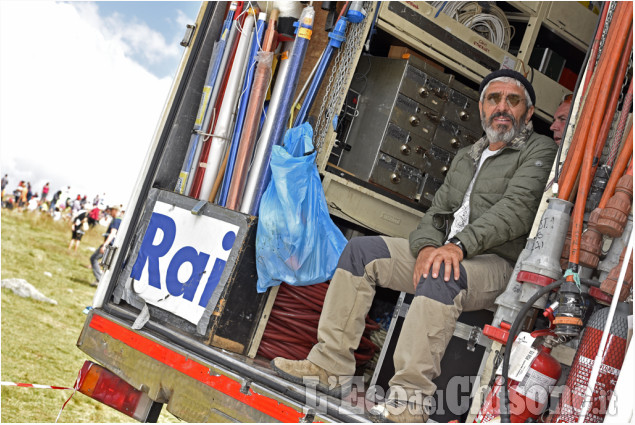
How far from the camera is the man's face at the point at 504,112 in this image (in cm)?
352

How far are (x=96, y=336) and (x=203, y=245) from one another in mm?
777

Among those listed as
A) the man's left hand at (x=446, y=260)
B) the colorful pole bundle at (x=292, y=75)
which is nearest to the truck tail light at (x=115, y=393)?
the colorful pole bundle at (x=292, y=75)

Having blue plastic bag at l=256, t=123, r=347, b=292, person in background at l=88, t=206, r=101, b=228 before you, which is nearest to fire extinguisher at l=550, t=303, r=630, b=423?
blue plastic bag at l=256, t=123, r=347, b=292

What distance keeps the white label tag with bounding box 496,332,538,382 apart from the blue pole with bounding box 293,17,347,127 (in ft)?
6.29

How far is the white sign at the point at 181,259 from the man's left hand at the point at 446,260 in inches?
41.4

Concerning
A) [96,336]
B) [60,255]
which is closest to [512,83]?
[96,336]

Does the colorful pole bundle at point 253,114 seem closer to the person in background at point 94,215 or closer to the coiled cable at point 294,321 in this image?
the coiled cable at point 294,321

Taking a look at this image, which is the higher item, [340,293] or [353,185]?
[353,185]

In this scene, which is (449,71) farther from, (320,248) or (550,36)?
(320,248)

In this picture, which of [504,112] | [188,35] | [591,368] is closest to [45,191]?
[188,35]

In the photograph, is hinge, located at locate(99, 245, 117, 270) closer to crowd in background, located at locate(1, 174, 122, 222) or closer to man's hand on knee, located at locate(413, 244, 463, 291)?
man's hand on knee, located at locate(413, 244, 463, 291)

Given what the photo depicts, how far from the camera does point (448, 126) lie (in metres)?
4.51

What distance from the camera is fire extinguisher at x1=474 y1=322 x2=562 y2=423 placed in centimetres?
236

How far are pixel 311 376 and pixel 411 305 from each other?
578mm
